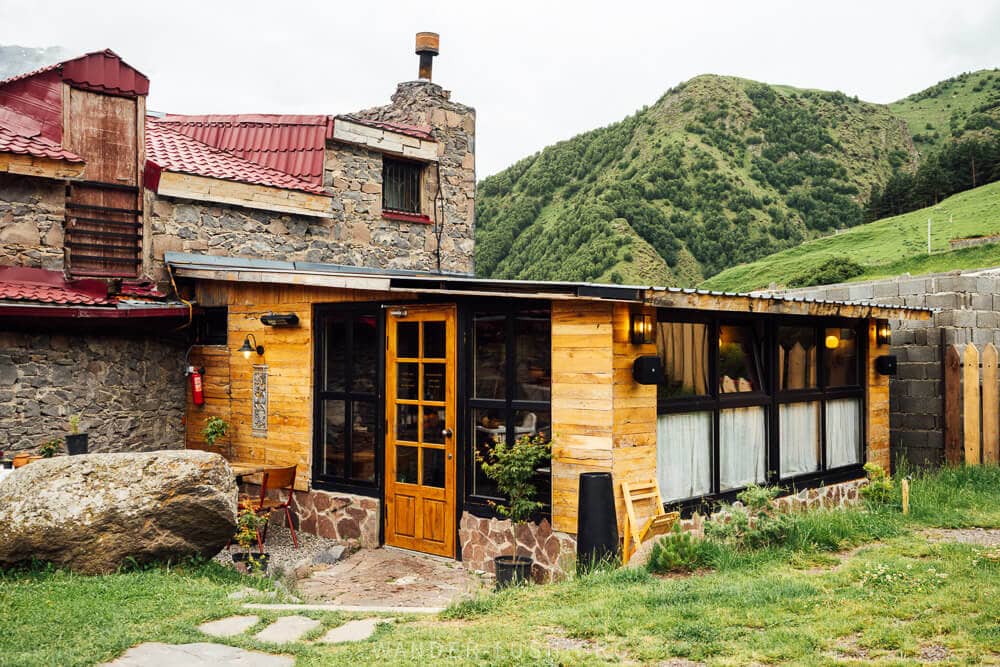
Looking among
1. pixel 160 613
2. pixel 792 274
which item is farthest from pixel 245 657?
pixel 792 274

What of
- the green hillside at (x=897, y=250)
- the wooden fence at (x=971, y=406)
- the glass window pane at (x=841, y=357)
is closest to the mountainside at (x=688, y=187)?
the green hillside at (x=897, y=250)

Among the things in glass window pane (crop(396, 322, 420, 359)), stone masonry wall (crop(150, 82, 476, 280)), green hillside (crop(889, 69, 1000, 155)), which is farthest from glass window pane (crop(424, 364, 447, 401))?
green hillside (crop(889, 69, 1000, 155))

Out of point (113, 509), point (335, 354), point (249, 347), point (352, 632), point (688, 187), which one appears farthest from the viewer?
point (688, 187)

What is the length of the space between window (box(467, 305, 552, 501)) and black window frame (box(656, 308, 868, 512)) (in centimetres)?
113

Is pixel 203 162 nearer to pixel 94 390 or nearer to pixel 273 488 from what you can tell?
pixel 94 390

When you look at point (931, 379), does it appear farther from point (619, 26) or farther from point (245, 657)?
point (619, 26)

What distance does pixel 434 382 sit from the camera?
27.1 feet

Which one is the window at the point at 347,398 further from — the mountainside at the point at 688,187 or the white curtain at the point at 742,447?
the mountainside at the point at 688,187

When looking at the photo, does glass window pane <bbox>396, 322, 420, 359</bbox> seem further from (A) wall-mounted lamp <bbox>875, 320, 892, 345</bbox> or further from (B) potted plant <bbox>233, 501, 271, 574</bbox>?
(A) wall-mounted lamp <bbox>875, 320, 892, 345</bbox>

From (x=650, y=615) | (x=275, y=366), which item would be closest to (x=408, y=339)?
(x=275, y=366)

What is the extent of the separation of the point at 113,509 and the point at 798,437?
7078mm

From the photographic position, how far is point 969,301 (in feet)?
35.6

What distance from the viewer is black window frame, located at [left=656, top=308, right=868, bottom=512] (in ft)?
26.0

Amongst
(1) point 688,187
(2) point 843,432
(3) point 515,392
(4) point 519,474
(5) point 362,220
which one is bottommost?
(4) point 519,474
